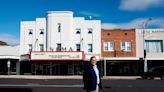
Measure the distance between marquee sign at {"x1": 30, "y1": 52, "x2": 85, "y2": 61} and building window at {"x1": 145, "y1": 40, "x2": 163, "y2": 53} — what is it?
10.2 metres

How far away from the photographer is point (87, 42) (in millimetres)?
52906

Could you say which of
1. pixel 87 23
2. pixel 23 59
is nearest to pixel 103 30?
pixel 87 23

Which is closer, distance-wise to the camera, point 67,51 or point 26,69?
point 67,51

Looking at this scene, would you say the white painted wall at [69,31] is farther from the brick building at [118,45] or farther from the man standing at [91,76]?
the man standing at [91,76]

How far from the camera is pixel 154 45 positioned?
53.5 m

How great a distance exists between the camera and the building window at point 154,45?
175ft

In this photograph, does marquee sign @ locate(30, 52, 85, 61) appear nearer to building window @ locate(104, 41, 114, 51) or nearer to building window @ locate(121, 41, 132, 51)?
building window @ locate(104, 41, 114, 51)

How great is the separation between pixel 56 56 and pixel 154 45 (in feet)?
47.6

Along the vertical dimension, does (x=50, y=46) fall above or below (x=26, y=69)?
above

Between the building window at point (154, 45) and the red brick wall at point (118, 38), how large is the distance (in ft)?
7.16

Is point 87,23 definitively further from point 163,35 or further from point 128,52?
point 163,35

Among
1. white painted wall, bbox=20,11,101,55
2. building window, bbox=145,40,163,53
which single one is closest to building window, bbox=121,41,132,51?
building window, bbox=145,40,163,53

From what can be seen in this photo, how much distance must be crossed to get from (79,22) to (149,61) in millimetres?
12071

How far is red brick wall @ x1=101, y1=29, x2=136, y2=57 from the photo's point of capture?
5278cm
